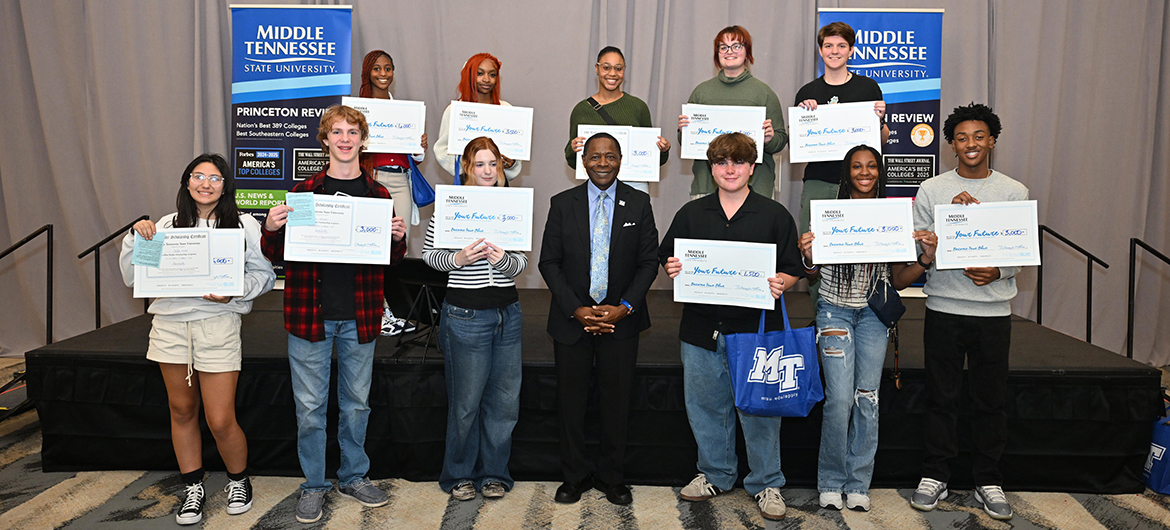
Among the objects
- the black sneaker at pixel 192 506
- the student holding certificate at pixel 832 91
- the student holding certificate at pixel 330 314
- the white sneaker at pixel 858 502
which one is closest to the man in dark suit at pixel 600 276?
the student holding certificate at pixel 330 314

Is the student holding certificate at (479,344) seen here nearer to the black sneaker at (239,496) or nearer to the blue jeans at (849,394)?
the black sneaker at (239,496)

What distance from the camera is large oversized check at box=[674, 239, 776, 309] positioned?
279 centimetres

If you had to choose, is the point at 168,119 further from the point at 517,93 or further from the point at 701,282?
the point at 701,282

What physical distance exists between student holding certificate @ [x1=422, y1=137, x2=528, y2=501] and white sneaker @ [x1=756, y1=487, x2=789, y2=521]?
1.12 meters

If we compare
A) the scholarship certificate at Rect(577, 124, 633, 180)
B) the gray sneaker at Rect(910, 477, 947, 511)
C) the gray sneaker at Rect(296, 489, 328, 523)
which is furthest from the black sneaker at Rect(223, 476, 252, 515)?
the gray sneaker at Rect(910, 477, 947, 511)

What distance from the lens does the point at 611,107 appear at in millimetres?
3787

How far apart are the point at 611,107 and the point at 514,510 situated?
6.89 feet

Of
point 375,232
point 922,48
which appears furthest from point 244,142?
point 922,48

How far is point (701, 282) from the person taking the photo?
2832 millimetres

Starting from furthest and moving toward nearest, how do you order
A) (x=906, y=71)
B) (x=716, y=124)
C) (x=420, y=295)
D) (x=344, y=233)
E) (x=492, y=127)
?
(x=906, y=71) < (x=492, y=127) < (x=716, y=124) < (x=420, y=295) < (x=344, y=233)

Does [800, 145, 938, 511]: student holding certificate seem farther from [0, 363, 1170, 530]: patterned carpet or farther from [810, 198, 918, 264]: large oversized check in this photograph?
[0, 363, 1170, 530]: patterned carpet

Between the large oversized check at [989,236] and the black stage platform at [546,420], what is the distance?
65 centimetres

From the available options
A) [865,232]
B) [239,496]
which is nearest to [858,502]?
[865,232]

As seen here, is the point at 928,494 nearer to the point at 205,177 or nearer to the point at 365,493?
the point at 365,493
